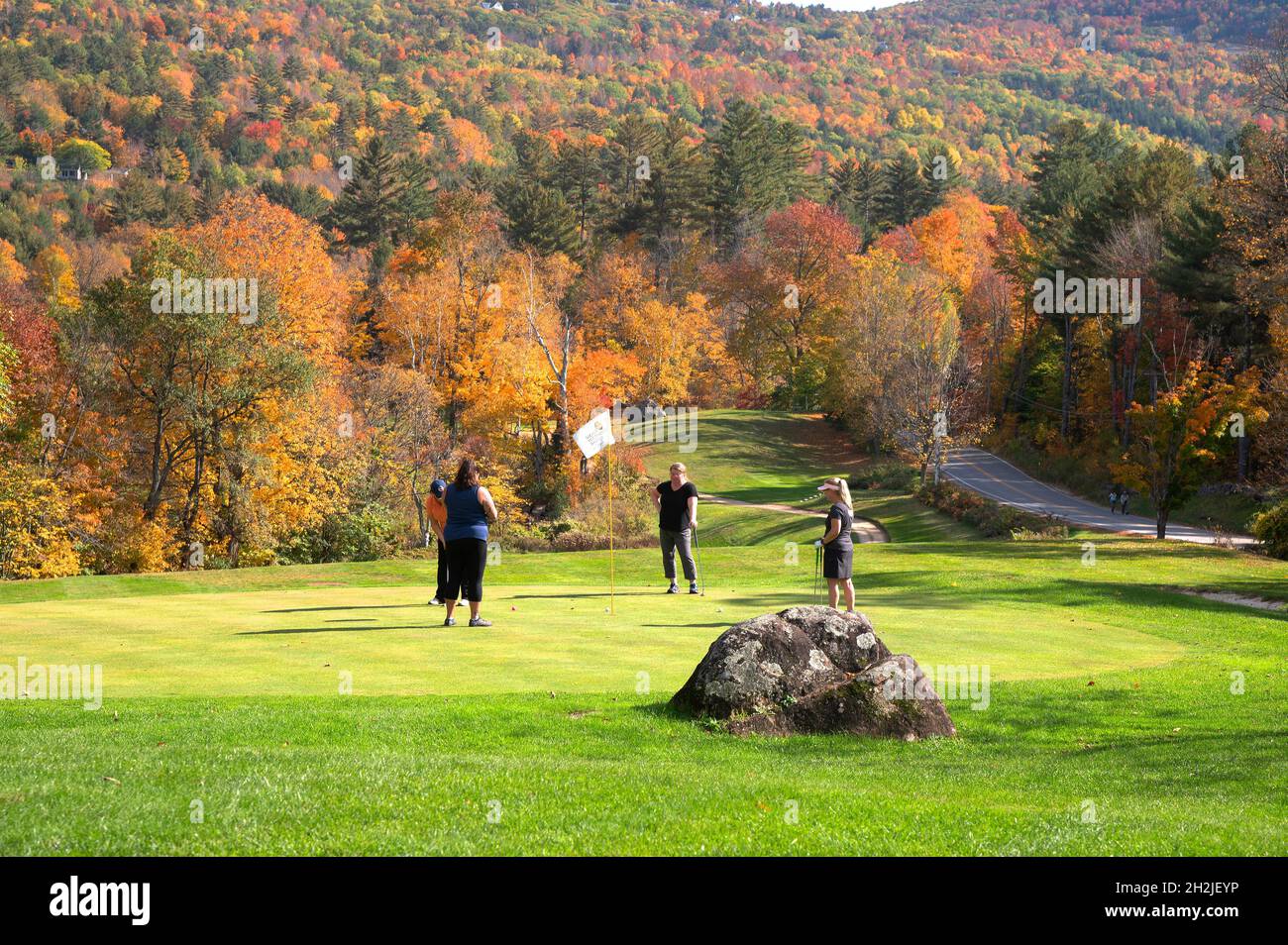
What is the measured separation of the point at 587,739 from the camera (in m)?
10.9

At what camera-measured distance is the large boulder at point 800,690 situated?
1166 centimetres

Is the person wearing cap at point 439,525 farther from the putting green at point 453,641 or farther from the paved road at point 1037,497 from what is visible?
the paved road at point 1037,497

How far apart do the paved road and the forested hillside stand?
314 cm

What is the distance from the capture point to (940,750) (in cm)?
1130

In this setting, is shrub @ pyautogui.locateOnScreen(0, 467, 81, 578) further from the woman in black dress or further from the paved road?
the paved road

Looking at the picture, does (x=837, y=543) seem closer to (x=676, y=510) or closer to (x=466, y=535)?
(x=676, y=510)

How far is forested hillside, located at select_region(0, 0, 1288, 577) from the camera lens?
44469 millimetres

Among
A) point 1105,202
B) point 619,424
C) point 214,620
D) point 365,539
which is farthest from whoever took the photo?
point 619,424

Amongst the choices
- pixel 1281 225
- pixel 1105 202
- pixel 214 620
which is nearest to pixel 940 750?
pixel 214 620

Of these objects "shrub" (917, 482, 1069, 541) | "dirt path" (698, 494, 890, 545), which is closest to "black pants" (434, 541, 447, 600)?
"dirt path" (698, 494, 890, 545)

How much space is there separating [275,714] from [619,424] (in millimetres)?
66460

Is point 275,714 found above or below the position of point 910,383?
below

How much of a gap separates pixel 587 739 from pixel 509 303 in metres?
62.3
